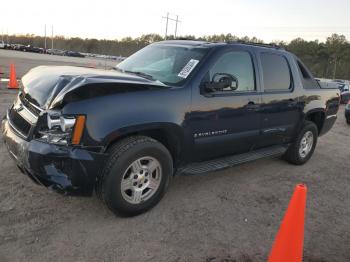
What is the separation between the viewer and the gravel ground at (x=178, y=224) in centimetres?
329

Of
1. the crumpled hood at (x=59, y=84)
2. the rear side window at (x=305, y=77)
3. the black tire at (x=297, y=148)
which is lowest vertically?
the black tire at (x=297, y=148)

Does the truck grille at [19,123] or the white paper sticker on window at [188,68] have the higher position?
the white paper sticker on window at [188,68]

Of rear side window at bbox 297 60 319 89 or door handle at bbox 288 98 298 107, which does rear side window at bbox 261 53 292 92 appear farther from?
rear side window at bbox 297 60 319 89

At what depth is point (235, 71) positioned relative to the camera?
4750mm

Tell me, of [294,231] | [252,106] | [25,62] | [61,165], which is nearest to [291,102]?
[252,106]

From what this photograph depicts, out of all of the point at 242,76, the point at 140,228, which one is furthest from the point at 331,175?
the point at 140,228

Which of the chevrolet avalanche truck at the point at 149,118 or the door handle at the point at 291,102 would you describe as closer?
the chevrolet avalanche truck at the point at 149,118

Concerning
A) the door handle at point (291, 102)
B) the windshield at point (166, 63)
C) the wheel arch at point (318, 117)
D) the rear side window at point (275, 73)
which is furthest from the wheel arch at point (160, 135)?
the wheel arch at point (318, 117)

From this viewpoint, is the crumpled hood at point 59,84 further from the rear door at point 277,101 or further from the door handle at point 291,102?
the door handle at point 291,102

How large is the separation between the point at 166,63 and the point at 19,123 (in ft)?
6.10

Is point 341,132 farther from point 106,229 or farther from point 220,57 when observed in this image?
point 106,229

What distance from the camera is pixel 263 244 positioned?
363 centimetres

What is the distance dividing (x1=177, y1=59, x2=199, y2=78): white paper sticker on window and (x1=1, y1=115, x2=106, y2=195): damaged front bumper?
1382 mm

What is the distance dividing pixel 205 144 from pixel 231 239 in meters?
1.17
